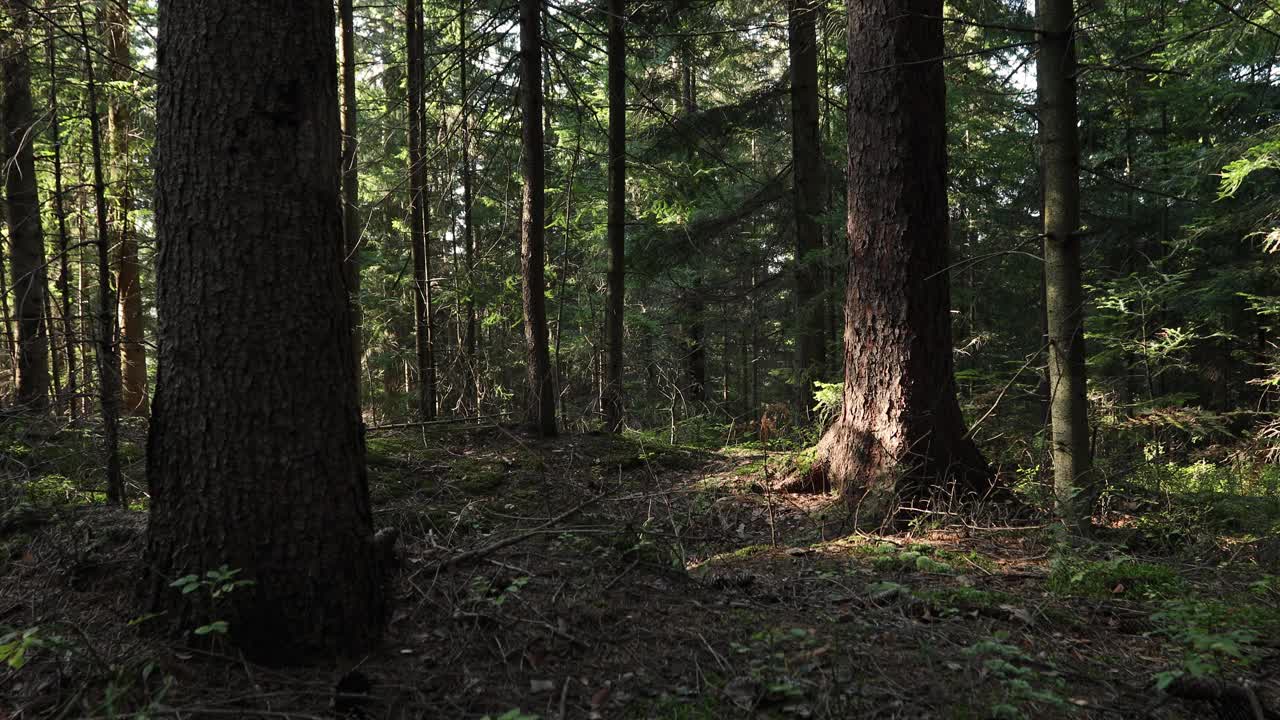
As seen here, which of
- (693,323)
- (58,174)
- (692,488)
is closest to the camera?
(58,174)

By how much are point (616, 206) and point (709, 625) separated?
7.93m

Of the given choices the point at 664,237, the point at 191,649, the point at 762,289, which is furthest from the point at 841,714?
the point at 762,289

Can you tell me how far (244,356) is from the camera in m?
2.63

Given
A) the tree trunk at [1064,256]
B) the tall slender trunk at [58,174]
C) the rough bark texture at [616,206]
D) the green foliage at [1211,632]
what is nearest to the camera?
the green foliage at [1211,632]

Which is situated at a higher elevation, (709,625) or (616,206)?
(616,206)

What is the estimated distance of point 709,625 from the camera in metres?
3.07

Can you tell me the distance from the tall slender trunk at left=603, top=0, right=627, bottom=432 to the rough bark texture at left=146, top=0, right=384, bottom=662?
23.1 ft

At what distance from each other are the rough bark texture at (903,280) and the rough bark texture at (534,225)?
13.2 ft

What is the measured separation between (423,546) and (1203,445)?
13363mm

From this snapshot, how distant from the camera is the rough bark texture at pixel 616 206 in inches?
384

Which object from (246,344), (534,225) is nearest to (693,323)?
(534,225)

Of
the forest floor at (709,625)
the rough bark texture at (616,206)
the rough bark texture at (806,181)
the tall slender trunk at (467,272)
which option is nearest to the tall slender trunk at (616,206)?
the rough bark texture at (616,206)

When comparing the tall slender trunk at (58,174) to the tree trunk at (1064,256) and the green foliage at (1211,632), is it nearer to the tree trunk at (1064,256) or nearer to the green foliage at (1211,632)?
the green foliage at (1211,632)

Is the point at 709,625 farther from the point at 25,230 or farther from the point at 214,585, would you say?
the point at 25,230
